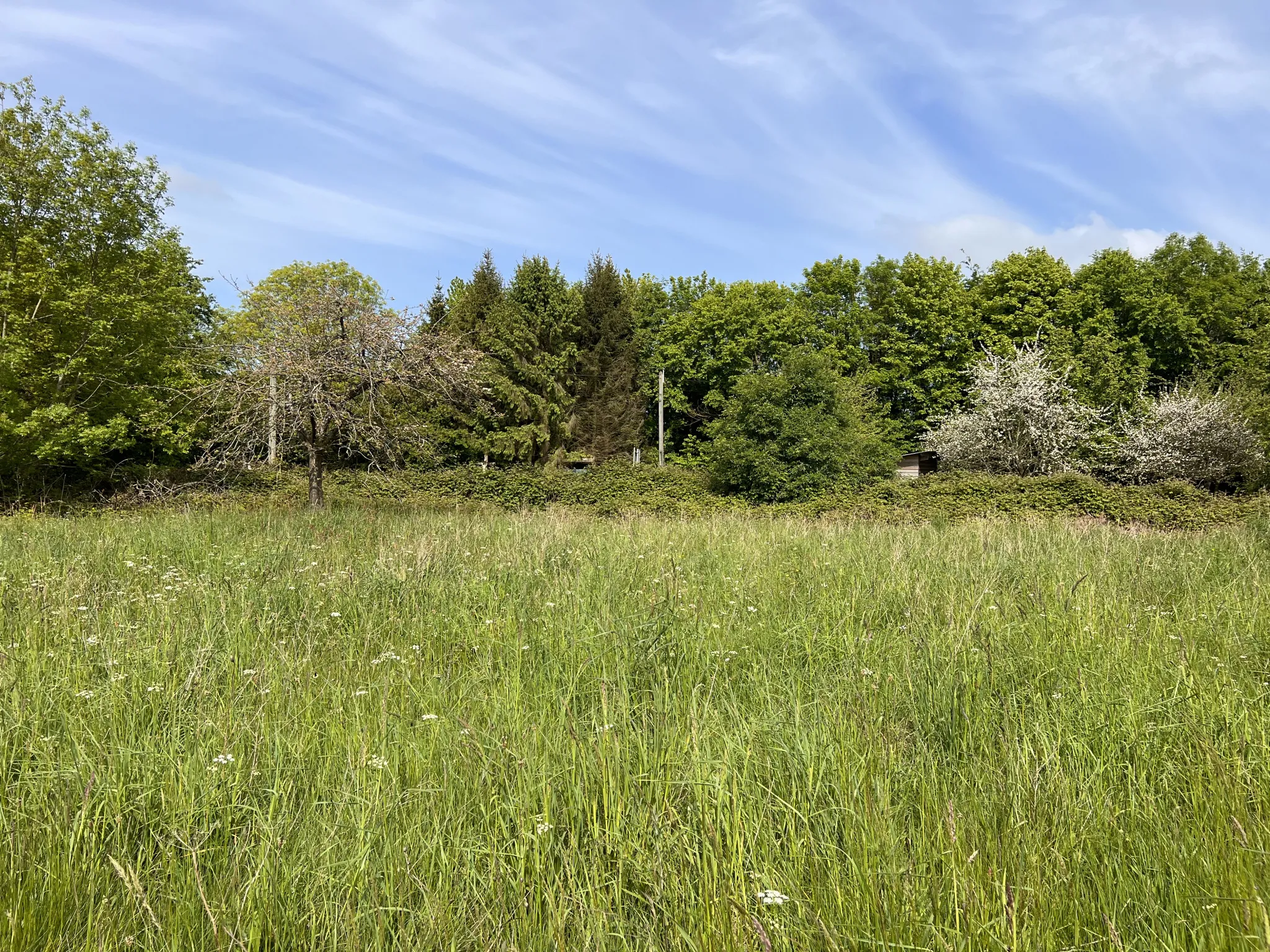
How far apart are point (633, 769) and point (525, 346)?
28740 mm

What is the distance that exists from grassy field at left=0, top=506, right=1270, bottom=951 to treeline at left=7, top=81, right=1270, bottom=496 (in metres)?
8.47

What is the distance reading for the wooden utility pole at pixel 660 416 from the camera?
33625 mm

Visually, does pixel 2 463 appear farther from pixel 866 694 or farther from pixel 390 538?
pixel 866 694

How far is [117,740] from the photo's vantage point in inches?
99.0

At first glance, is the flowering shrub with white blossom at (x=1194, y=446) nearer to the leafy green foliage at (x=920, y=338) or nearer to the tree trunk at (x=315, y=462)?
the leafy green foliage at (x=920, y=338)

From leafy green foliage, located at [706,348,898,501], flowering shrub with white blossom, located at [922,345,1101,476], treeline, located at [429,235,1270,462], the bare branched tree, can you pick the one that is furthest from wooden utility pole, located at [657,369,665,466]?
the bare branched tree

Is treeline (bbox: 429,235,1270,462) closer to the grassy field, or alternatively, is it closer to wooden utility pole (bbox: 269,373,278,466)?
wooden utility pole (bbox: 269,373,278,466)

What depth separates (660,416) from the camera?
34.2 metres

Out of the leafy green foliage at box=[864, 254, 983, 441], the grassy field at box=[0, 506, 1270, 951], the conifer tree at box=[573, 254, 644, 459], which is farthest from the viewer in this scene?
the conifer tree at box=[573, 254, 644, 459]

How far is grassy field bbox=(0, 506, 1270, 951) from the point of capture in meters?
1.65

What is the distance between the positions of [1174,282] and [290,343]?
36193mm

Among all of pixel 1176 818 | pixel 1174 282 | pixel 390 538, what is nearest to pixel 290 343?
pixel 390 538

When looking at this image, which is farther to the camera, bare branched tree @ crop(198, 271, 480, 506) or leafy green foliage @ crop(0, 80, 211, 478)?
leafy green foliage @ crop(0, 80, 211, 478)

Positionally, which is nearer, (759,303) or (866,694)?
(866,694)
